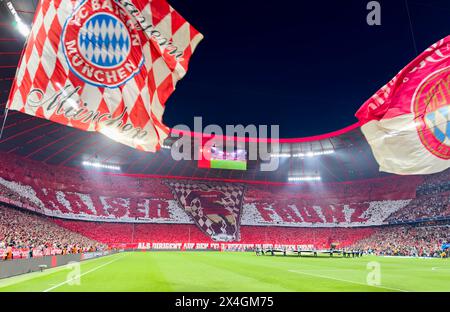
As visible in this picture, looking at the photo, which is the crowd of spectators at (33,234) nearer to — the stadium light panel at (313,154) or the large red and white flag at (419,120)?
the large red and white flag at (419,120)

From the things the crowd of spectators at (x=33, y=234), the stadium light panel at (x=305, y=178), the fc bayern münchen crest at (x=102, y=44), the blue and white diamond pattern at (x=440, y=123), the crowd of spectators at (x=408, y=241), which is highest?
the stadium light panel at (x=305, y=178)

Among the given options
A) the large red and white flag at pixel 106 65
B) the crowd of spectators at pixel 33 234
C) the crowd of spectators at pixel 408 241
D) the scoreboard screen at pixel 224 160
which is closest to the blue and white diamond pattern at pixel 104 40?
the large red and white flag at pixel 106 65

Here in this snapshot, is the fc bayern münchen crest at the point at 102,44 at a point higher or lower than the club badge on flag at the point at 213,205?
higher

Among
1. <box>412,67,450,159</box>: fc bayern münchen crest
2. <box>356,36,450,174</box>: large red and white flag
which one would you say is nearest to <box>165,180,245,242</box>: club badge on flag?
<box>356,36,450,174</box>: large red and white flag

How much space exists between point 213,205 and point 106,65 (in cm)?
5907

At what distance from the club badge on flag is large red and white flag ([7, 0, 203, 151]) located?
54201 mm

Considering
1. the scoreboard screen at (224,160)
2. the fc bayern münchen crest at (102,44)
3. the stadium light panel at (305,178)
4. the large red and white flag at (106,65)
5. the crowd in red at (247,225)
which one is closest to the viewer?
the large red and white flag at (106,65)

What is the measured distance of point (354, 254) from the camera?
4025 cm

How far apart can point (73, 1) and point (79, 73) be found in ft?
5.43

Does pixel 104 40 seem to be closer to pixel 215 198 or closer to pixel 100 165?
pixel 100 165

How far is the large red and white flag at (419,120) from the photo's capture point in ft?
36.9

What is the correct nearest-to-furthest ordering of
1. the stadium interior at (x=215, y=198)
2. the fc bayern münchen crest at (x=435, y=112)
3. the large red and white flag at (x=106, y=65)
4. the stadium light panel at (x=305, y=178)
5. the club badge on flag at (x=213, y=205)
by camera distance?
the large red and white flag at (x=106, y=65)
the fc bayern münchen crest at (x=435, y=112)
the stadium interior at (x=215, y=198)
the club badge on flag at (x=213, y=205)
the stadium light panel at (x=305, y=178)

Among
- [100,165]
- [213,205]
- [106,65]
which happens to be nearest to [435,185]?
[213,205]

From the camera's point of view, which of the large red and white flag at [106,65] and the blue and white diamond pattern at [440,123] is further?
the blue and white diamond pattern at [440,123]
